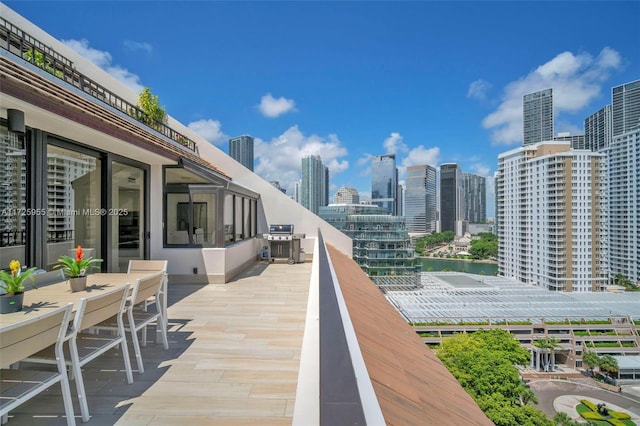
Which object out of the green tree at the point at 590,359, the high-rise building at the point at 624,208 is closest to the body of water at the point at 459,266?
the high-rise building at the point at 624,208

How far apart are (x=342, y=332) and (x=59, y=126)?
435cm

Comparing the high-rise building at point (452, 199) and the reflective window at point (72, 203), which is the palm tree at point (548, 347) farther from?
the high-rise building at point (452, 199)

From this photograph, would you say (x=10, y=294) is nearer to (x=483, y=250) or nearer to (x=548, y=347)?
(x=548, y=347)

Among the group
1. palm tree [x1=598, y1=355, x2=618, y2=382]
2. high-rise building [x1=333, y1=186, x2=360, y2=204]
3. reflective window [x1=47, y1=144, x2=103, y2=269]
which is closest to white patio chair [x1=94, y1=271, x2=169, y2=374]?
reflective window [x1=47, y1=144, x2=103, y2=269]

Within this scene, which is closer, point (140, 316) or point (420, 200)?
point (140, 316)

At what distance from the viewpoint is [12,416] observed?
194cm

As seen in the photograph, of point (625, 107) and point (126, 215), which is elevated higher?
point (625, 107)

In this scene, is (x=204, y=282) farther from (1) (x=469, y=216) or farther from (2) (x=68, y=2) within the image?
(1) (x=469, y=216)

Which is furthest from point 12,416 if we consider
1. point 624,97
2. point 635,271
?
point 624,97

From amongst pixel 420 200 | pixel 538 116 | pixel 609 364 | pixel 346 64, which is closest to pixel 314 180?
pixel 346 64

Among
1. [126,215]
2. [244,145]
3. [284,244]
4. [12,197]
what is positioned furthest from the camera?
[244,145]

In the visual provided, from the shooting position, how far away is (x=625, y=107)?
6084 centimetres

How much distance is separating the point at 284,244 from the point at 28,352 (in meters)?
7.23

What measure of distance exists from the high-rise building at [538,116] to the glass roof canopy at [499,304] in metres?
66.2
